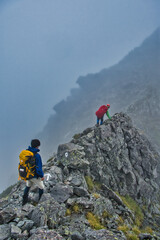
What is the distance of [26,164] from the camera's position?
28.5ft

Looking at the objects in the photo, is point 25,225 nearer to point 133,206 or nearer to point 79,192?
point 79,192

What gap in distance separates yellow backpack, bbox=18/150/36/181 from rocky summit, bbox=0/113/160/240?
1.88 meters

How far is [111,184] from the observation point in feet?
61.6

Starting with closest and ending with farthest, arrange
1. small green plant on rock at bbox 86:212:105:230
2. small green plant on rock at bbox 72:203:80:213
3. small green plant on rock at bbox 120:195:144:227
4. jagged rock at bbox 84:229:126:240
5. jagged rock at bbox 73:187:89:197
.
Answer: jagged rock at bbox 84:229:126:240 < small green plant on rock at bbox 86:212:105:230 < small green plant on rock at bbox 72:203:80:213 < jagged rock at bbox 73:187:89:197 < small green plant on rock at bbox 120:195:144:227

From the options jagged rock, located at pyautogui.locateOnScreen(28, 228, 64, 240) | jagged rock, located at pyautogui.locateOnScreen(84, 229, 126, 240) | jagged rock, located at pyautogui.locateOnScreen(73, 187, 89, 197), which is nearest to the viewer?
jagged rock, located at pyautogui.locateOnScreen(28, 228, 64, 240)

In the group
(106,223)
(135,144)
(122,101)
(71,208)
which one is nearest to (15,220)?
(71,208)

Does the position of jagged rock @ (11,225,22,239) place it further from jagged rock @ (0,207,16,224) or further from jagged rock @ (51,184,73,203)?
jagged rock @ (51,184,73,203)

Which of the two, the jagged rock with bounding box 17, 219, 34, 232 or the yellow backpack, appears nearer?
the jagged rock with bounding box 17, 219, 34, 232

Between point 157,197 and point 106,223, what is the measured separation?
18.2 m

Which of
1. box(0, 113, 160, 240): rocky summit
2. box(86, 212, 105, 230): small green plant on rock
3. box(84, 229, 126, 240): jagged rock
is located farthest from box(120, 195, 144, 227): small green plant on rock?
box(84, 229, 126, 240): jagged rock

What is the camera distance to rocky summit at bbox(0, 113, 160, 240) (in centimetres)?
736

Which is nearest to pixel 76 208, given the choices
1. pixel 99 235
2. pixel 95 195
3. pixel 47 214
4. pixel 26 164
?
pixel 47 214

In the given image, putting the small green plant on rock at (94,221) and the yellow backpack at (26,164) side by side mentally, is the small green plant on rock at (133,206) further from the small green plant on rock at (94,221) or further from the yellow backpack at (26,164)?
the yellow backpack at (26,164)

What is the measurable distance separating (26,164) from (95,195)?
700 cm
